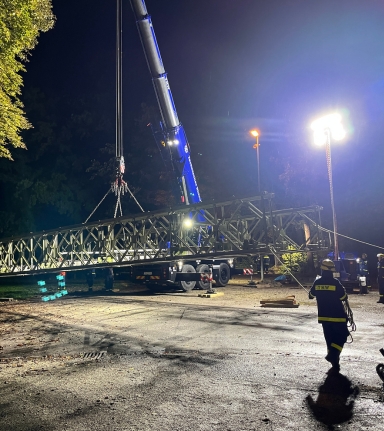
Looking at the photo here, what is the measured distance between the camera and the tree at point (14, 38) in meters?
11.6

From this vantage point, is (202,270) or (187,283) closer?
(187,283)

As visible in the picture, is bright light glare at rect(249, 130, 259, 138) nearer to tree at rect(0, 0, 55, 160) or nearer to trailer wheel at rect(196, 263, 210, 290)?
trailer wheel at rect(196, 263, 210, 290)

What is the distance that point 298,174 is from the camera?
25.1 meters

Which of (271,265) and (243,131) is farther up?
(243,131)

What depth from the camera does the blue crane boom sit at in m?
14.6

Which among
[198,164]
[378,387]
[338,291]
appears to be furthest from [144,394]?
[198,164]

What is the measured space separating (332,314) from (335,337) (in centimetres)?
33

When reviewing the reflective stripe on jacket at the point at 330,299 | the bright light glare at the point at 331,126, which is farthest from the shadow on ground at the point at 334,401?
the bright light glare at the point at 331,126

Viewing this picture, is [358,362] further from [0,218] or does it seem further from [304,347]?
[0,218]

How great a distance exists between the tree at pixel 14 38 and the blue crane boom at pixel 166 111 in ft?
11.7

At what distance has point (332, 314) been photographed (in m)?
5.38

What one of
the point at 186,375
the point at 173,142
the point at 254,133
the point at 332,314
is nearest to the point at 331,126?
the point at 254,133

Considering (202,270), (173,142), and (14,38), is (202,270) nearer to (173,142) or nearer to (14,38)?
(173,142)

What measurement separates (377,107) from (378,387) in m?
21.5
